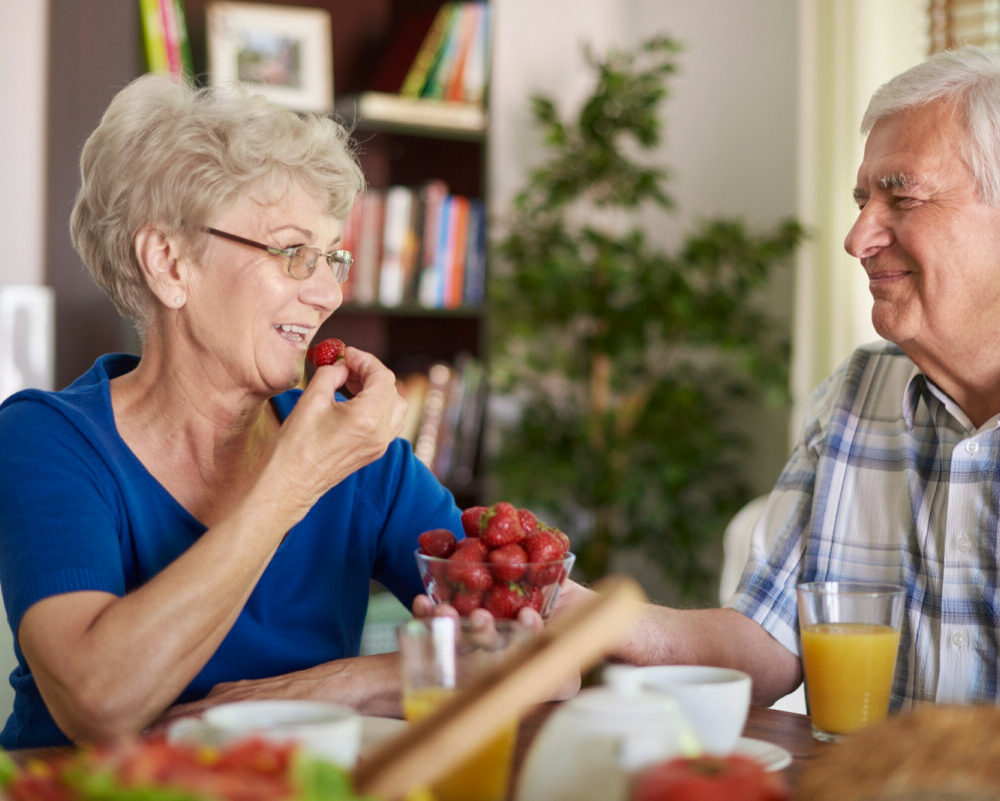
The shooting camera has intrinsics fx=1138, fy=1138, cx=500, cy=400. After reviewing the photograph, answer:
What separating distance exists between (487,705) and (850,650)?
2.05ft

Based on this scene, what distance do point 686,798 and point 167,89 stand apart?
1271 millimetres

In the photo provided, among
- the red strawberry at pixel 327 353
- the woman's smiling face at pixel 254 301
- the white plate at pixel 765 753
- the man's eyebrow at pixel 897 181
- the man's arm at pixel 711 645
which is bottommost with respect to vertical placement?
the man's arm at pixel 711 645

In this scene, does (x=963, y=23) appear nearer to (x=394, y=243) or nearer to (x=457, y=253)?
(x=457, y=253)

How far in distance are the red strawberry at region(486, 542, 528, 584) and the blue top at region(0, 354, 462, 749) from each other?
0.40 metres

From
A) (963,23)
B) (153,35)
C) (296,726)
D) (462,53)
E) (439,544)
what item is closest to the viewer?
(296,726)

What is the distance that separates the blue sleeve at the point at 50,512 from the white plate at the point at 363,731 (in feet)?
0.99

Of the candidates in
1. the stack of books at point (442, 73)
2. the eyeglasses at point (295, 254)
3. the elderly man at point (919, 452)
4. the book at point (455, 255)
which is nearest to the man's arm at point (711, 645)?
the elderly man at point (919, 452)

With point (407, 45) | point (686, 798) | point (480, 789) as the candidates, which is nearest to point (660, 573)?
point (407, 45)

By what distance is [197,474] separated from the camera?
152 cm

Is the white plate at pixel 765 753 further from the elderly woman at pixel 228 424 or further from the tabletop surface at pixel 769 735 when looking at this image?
the elderly woman at pixel 228 424

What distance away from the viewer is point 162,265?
155cm

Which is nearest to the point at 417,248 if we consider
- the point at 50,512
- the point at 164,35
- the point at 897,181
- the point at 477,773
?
the point at 164,35

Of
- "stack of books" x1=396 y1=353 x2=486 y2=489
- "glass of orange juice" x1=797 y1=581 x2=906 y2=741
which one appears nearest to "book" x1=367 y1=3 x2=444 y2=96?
"stack of books" x1=396 y1=353 x2=486 y2=489

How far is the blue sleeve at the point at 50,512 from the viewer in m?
1.24
